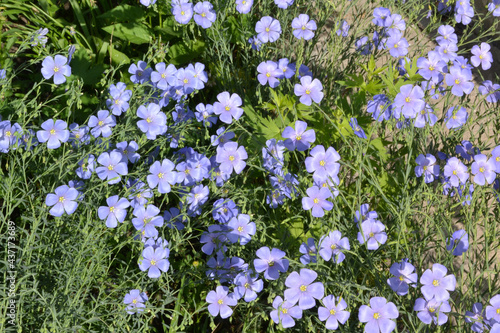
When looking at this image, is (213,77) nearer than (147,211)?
No

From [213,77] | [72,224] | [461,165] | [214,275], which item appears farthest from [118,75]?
[461,165]

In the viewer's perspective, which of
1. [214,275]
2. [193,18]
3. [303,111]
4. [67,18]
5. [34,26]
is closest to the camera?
[214,275]

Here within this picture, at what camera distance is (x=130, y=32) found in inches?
114

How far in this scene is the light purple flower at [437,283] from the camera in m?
1.74

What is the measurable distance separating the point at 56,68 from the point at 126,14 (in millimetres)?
819

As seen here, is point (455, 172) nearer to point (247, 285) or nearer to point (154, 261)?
point (247, 285)

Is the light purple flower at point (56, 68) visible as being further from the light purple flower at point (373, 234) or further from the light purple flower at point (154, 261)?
the light purple flower at point (373, 234)

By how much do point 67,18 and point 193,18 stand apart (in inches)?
43.6

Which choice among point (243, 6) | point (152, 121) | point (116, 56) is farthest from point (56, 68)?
point (243, 6)

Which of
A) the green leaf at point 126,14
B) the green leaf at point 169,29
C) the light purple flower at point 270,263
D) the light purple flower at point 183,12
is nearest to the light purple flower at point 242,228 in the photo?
the light purple flower at point 270,263

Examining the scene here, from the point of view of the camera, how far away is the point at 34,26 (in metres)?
3.00

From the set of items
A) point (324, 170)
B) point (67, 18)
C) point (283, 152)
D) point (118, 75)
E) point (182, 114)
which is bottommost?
point (324, 170)

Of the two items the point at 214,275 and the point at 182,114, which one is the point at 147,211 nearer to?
the point at 214,275

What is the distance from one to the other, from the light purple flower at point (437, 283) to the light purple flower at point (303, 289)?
1.30 ft
